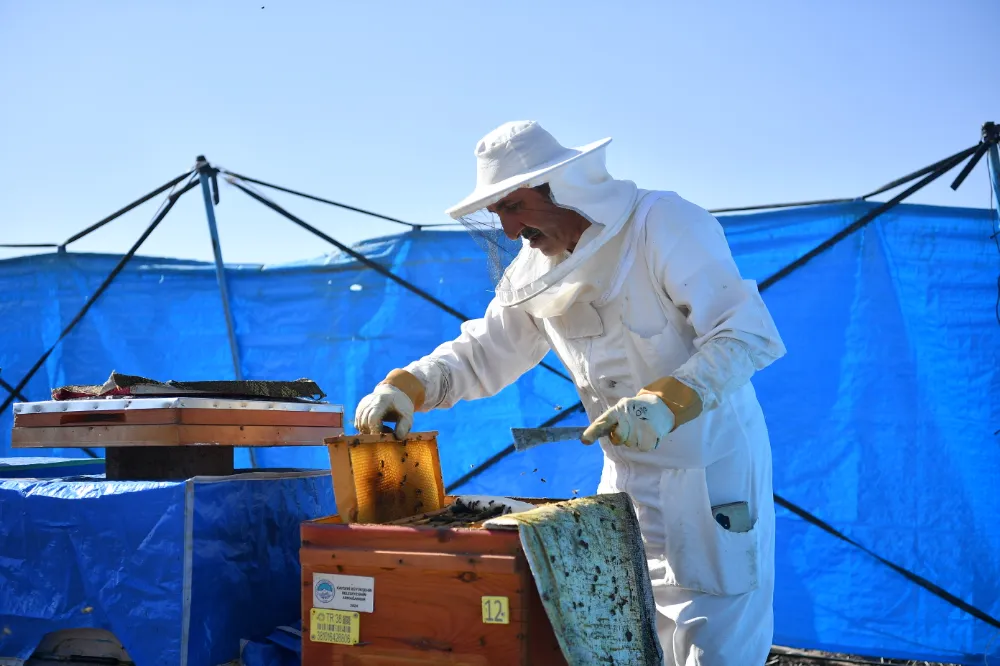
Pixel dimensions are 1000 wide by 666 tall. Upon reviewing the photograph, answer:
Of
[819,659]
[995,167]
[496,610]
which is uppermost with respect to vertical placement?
[995,167]

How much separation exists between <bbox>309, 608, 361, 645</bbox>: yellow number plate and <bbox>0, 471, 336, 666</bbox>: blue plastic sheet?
561 mm

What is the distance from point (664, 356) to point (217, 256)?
124 inches

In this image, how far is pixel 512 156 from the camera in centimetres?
199

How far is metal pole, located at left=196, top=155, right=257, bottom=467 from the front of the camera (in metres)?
4.34

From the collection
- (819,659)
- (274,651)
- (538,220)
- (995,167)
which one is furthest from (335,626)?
(995,167)

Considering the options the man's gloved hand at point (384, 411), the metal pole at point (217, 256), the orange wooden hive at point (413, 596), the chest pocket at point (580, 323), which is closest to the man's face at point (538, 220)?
the chest pocket at point (580, 323)

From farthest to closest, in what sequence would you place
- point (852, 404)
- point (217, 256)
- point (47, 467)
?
point (217, 256)
point (852, 404)
point (47, 467)

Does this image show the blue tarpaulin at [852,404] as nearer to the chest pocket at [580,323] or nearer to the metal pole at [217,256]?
the metal pole at [217,256]

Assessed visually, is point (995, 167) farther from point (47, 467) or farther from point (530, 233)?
point (47, 467)

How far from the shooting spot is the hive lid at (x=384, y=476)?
1.71 metres

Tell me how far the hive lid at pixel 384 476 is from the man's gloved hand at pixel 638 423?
51 centimetres

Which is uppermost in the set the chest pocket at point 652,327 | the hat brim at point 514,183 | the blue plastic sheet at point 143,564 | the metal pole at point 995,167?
the metal pole at point 995,167

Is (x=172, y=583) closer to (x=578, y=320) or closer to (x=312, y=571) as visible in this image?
(x=312, y=571)

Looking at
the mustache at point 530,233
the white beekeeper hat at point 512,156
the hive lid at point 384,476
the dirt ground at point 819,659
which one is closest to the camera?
the hive lid at point 384,476
